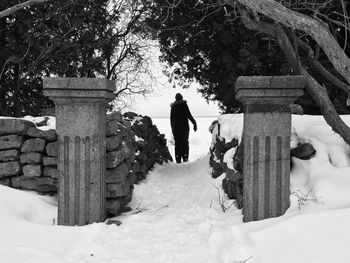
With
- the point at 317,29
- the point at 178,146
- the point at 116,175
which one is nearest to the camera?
the point at 317,29

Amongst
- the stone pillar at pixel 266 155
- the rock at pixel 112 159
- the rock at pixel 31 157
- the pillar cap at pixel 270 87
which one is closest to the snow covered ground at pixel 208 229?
the stone pillar at pixel 266 155

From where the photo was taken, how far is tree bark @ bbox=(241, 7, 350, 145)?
4.08 metres

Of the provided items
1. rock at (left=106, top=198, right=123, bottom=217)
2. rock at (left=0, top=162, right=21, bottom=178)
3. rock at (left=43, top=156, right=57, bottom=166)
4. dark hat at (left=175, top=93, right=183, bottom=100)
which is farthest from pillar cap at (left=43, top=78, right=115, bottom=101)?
dark hat at (left=175, top=93, right=183, bottom=100)

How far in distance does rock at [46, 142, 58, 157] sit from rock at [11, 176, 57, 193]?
32cm

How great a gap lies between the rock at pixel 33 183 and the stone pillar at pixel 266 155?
244 centimetres

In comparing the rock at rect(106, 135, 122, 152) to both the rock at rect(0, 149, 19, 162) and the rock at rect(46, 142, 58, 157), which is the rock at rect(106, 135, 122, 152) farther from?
the rock at rect(0, 149, 19, 162)

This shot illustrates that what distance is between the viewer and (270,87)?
151 inches

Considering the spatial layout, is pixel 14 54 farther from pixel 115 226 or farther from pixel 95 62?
pixel 115 226

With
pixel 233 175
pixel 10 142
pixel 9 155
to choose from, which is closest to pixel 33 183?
pixel 9 155

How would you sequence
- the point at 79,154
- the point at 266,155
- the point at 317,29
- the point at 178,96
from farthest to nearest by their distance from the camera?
the point at 178,96
the point at 79,154
the point at 266,155
the point at 317,29

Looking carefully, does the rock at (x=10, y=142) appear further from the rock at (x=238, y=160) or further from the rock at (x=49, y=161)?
the rock at (x=238, y=160)

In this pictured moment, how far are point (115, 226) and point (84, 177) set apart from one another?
25.7 inches

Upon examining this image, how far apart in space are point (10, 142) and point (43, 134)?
1.41 feet

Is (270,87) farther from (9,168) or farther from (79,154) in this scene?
(9,168)
